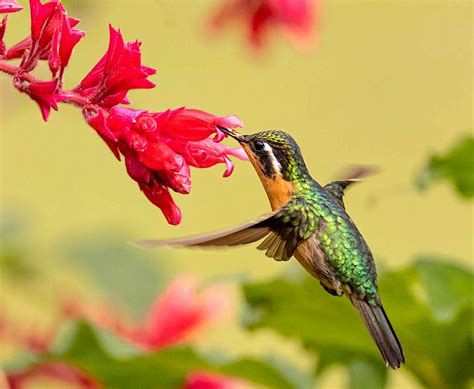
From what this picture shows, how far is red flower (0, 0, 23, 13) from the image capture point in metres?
0.79

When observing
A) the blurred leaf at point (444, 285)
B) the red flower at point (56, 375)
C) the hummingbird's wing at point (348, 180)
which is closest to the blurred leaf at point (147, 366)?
the red flower at point (56, 375)

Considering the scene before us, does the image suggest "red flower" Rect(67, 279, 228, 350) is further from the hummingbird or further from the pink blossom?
the hummingbird

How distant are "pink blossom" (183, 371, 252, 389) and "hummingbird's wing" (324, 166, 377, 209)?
517 millimetres

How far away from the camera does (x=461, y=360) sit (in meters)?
1.59

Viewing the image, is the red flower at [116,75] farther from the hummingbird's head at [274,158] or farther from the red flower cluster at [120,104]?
the hummingbird's head at [274,158]

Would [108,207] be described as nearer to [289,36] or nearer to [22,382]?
[289,36]

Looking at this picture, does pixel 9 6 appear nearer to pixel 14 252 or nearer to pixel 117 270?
pixel 14 252

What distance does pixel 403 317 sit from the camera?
1.59 meters

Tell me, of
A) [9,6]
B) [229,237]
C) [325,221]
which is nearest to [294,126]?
[325,221]

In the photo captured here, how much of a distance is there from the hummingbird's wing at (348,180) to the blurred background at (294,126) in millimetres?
1565

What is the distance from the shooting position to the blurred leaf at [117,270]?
2.43 metres

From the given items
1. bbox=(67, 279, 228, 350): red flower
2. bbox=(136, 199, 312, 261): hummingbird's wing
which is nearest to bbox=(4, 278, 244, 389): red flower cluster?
bbox=(67, 279, 228, 350): red flower

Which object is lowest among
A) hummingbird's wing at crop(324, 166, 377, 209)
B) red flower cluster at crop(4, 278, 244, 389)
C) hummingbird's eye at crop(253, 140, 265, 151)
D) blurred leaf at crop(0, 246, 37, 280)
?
blurred leaf at crop(0, 246, 37, 280)

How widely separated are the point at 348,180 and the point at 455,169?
1.33 feet
